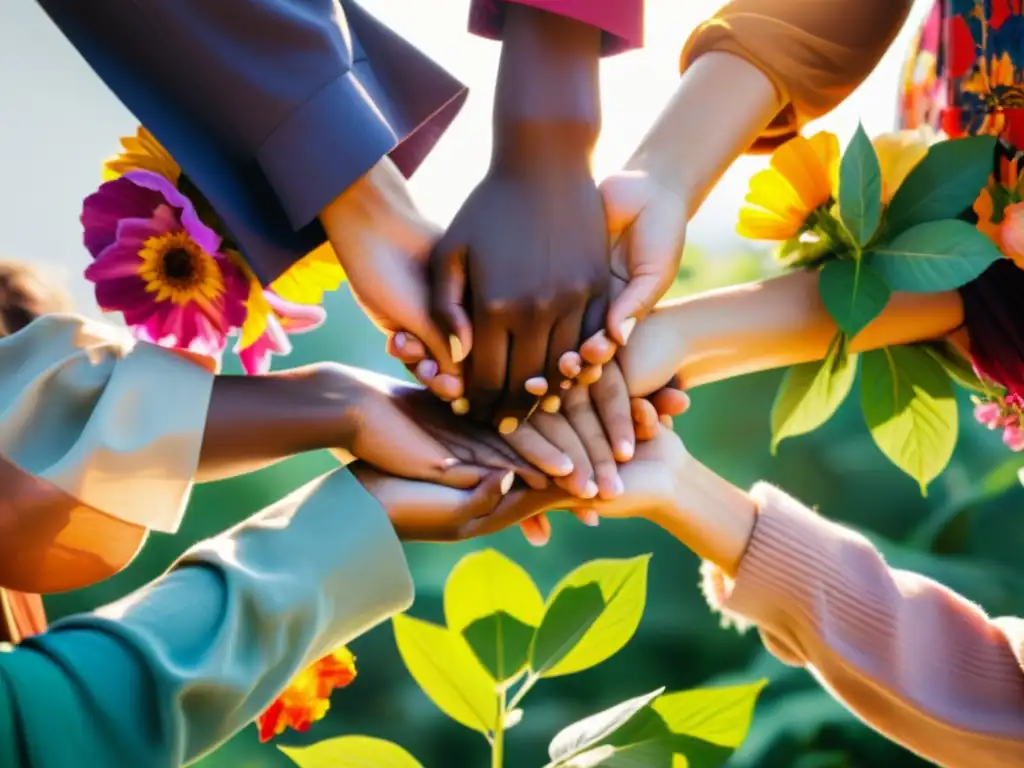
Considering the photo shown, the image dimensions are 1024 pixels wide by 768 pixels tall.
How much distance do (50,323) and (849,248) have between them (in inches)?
14.9

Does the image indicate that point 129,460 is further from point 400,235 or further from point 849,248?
point 849,248

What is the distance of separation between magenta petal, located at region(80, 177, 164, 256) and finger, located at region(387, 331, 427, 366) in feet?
0.40

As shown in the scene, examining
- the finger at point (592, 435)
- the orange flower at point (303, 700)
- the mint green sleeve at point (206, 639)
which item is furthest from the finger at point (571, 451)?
the orange flower at point (303, 700)

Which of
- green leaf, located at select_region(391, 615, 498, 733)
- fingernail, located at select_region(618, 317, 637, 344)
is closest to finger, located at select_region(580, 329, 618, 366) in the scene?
fingernail, located at select_region(618, 317, 637, 344)

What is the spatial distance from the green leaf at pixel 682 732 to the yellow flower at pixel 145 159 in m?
0.38

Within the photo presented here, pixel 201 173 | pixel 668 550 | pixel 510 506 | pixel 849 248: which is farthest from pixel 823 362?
pixel 668 550

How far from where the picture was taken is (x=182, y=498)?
1.50ft

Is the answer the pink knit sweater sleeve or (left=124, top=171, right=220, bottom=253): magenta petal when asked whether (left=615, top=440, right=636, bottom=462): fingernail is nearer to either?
the pink knit sweater sleeve

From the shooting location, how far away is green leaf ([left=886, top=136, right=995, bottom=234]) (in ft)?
1.60

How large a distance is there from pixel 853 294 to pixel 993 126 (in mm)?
111

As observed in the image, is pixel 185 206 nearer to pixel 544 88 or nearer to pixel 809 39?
pixel 544 88

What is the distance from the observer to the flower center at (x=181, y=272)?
0.47 metres

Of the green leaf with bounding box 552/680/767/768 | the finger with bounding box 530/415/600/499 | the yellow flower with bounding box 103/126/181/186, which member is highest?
the yellow flower with bounding box 103/126/181/186

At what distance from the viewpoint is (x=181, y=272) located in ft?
1.56
